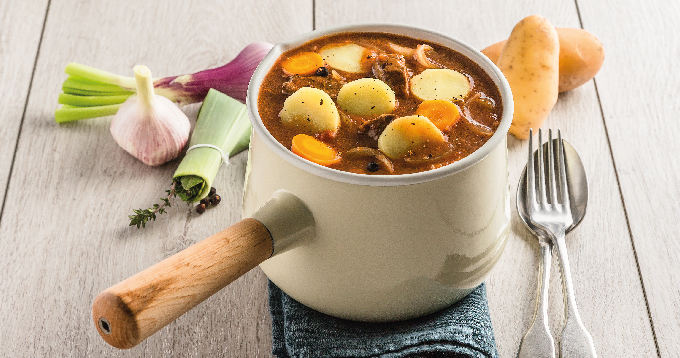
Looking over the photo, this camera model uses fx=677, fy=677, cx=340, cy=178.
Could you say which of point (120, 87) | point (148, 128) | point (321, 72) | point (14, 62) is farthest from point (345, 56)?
point (14, 62)

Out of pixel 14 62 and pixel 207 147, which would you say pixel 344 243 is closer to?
pixel 207 147

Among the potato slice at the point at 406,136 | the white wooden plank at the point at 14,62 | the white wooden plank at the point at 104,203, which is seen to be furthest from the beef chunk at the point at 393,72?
the white wooden plank at the point at 14,62

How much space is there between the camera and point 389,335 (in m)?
0.98

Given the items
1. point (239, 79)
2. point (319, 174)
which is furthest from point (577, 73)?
point (319, 174)

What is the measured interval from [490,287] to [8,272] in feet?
A: 2.67

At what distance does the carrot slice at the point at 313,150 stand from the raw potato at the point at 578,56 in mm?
732

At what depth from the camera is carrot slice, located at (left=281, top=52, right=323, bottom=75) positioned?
3.35 ft

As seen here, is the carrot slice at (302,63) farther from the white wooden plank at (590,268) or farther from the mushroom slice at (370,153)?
the white wooden plank at (590,268)

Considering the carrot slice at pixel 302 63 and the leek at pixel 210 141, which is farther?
the leek at pixel 210 141

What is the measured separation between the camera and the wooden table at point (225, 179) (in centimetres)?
108

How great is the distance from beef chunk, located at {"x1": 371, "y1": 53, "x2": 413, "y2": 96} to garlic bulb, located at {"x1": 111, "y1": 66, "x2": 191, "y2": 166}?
49cm

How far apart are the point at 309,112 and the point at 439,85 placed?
21 cm

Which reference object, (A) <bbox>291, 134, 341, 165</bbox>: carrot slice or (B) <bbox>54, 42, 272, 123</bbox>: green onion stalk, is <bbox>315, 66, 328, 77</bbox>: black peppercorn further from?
(B) <bbox>54, 42, 272, 123</bbox>: green onion stalk

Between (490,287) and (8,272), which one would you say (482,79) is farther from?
(8,272)
